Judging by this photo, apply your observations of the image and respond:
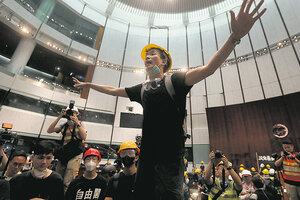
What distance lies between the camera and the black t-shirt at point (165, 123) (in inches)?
32.3

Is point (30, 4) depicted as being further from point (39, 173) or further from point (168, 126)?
point (168, 126)

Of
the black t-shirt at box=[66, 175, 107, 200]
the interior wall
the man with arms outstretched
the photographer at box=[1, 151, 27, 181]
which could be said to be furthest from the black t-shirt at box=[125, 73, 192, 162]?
the interior wall

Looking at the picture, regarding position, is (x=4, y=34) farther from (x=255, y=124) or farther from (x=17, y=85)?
(x=255, y=124)

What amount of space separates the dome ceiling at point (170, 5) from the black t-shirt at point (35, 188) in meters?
14.2

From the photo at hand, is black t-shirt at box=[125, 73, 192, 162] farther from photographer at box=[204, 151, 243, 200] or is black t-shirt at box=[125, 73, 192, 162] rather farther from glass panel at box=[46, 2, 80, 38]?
glass panel at box=[46, 2, 80, 38]

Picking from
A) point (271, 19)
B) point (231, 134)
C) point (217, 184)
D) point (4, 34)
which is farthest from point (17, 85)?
point (271, 19)

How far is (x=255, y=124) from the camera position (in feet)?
32.4

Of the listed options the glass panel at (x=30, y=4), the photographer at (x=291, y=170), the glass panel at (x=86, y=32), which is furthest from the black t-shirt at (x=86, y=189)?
the glass panel at (x=86, y=32)

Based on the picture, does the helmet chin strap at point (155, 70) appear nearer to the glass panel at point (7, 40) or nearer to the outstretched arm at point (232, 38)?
the outstretched arm at point (232, 38)

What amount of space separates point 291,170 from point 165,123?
4008mm

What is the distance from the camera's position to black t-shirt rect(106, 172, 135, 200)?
2.43 metres

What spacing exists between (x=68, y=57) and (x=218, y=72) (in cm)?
1266

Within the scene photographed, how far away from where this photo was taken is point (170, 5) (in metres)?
13.3

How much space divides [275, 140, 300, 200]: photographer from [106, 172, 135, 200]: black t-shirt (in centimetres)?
334
